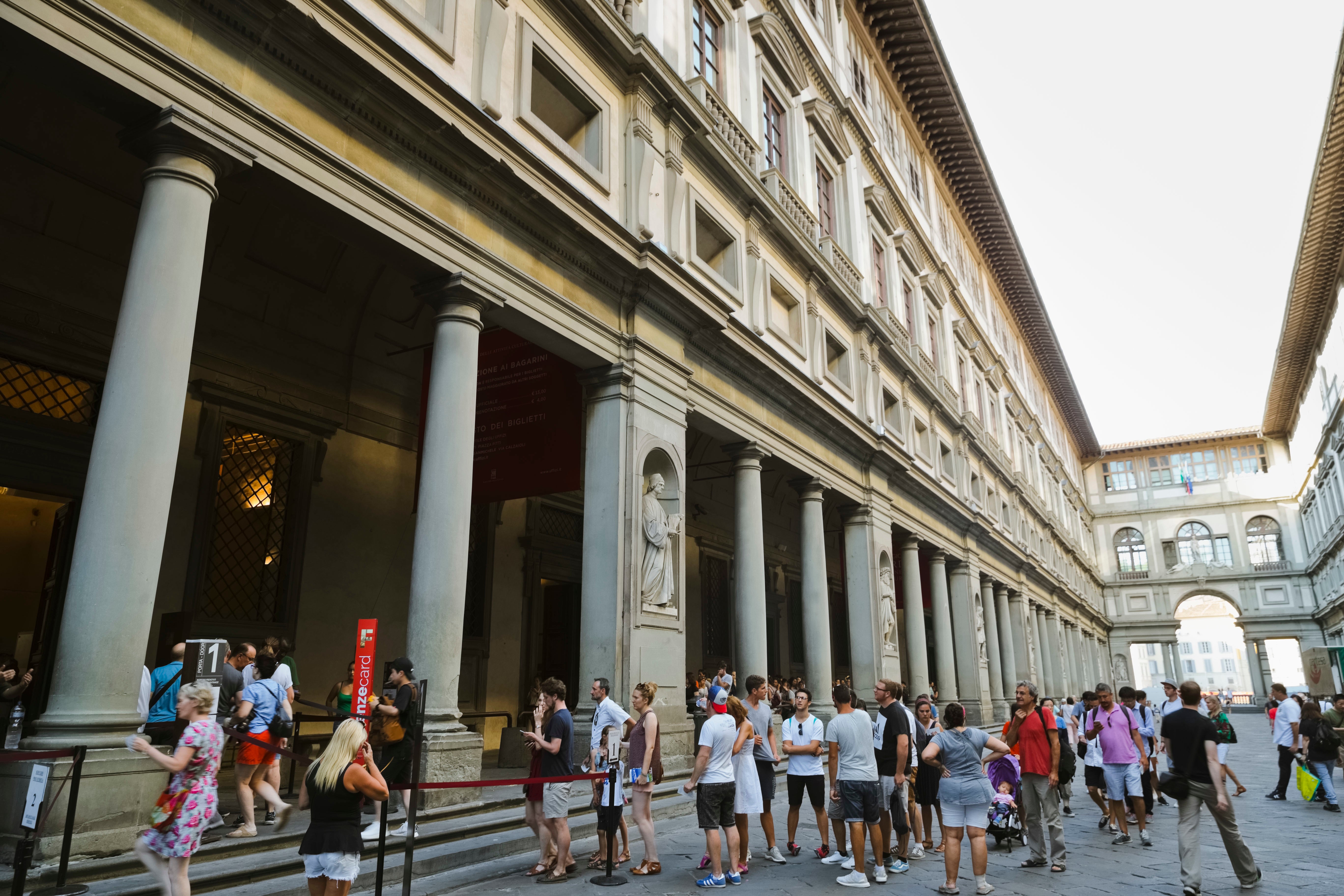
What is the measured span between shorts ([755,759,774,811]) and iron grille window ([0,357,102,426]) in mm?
8641

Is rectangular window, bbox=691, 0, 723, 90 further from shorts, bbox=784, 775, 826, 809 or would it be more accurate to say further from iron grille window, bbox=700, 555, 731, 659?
shorts, bbox=784, 775, 826, 809

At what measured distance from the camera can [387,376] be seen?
13.8 meters

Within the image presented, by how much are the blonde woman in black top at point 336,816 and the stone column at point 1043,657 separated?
34.8 metres

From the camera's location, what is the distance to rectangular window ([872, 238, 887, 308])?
22.8m

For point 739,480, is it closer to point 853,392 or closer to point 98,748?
point 853,392

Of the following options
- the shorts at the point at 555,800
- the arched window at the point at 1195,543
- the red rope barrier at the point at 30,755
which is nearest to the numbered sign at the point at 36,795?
the red rope barrier at the point at 30,755

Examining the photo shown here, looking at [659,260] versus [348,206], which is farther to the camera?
[659,260]

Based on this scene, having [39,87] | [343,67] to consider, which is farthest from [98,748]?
[39,87]

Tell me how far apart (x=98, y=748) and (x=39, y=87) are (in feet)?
24.6

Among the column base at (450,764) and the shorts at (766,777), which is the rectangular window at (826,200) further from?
the column base at (450,764)

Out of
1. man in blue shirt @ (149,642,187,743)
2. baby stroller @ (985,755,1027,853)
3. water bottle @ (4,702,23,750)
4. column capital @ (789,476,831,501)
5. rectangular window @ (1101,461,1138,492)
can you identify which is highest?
rectangular window @ (1101,461,1138,492)

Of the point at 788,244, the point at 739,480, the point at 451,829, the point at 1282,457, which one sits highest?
the point at 1282,457

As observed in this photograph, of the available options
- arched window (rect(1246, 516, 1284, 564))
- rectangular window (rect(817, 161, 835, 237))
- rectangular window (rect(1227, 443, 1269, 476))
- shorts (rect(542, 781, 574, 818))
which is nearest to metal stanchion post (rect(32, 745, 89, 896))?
shorts (rect(542, 781, 574, 818))

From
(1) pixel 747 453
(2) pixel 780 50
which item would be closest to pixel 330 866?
(1) pixel 747 453
